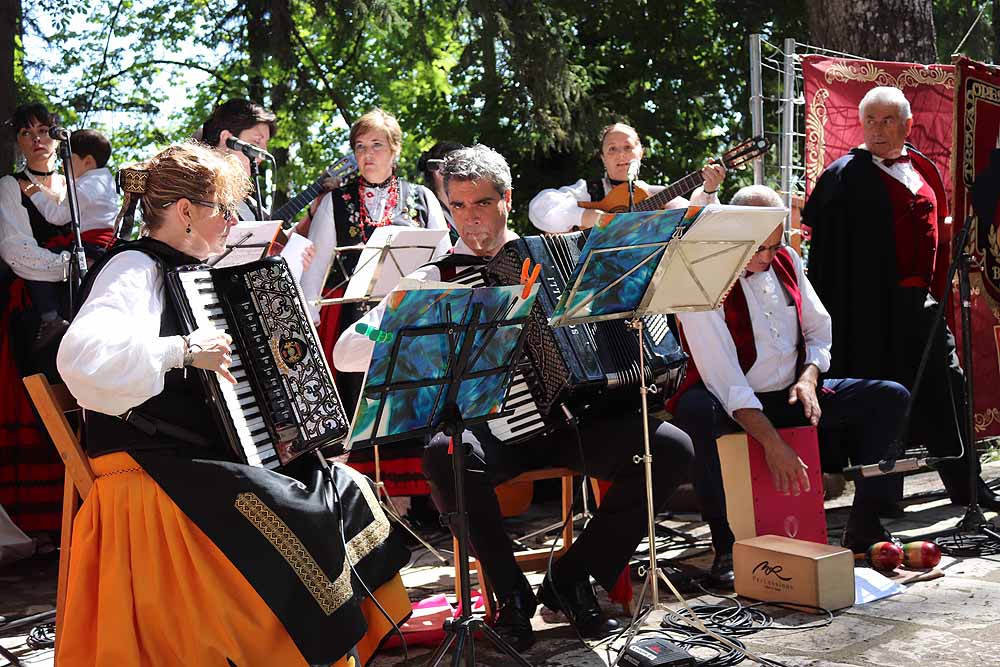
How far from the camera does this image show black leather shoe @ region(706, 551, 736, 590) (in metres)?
4.00

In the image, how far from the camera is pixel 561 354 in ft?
11.3

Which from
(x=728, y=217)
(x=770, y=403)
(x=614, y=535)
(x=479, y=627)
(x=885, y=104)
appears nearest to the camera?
(x=479, y=627)

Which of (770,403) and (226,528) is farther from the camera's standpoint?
(770,403)

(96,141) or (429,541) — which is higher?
(96,141)

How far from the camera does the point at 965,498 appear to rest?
5113 mm

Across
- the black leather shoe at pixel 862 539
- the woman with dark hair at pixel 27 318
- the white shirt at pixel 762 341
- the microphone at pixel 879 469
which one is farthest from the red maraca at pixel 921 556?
the woman with dark hair at pixel 27 318

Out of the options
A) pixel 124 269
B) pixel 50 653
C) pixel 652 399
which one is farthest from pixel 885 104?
pixel 50 653

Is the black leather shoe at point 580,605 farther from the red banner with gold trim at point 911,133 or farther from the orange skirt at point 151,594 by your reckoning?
the red banner with gold trim at point 911,133

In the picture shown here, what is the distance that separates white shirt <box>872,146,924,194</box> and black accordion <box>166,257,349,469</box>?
130 inches

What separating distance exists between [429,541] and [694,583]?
1560 millimetres

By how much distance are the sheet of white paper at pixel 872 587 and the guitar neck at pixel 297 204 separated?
2975 mm

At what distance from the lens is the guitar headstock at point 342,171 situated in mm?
5449

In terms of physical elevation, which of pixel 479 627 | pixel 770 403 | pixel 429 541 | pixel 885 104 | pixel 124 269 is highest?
pixel 885 104

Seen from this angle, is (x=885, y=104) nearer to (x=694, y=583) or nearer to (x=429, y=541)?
(x=694, y=583)
